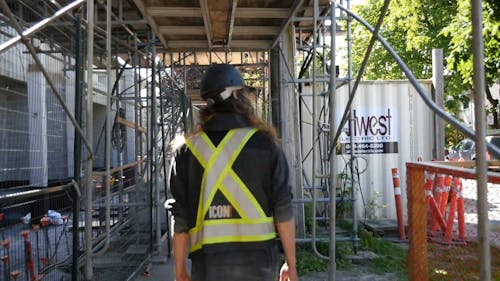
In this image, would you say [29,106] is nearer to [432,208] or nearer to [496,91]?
[432,208]

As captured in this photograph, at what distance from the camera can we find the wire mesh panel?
3.51 m

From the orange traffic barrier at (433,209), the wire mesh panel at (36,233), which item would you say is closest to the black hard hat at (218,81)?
the wire mesh panel at (36,233)

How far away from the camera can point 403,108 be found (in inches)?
396

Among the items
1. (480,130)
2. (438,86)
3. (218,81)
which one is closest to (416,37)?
(438,86)

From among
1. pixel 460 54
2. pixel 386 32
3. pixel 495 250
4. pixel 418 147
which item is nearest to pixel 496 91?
pixel 386 32

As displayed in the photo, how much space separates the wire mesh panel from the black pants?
1.42 metres

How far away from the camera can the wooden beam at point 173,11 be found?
21.0 ft

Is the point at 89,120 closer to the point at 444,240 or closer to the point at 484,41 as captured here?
the point at 444,240

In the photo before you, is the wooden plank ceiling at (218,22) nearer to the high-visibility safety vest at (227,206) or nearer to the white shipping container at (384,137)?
the white shipping container at (384,137)

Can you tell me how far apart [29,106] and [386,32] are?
22.8 metres

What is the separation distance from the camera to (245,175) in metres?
2.63

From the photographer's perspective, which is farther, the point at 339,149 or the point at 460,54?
the point at 460,54

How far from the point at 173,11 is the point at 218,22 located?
29.5 inches

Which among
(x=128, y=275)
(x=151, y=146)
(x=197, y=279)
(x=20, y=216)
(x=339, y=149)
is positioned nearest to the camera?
(x=197, y=279)
